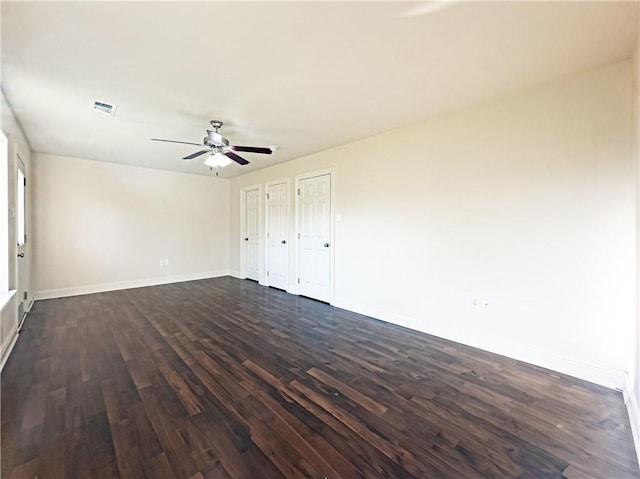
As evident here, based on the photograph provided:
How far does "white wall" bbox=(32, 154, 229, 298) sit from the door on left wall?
816 millimetres

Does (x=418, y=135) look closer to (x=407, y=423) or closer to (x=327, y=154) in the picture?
(x=327, y=154)

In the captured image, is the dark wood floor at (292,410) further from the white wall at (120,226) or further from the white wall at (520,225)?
the white wall at (120,226)

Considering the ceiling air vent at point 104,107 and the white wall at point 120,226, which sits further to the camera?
the white wall at point 120,226

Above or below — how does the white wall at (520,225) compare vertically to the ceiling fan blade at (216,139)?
below

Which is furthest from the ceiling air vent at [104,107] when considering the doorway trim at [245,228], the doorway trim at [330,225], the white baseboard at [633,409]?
the white baseboard at [633,409]

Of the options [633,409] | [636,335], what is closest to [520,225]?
[636,335]

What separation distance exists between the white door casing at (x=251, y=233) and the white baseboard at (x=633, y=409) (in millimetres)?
5649

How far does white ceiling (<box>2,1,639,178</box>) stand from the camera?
67.7 inches

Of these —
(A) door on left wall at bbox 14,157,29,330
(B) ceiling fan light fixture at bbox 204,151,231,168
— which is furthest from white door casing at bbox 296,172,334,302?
(A) door on left wall at bbox 14,157,29,330

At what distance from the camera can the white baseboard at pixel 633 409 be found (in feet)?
5.49

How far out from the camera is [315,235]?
495cm

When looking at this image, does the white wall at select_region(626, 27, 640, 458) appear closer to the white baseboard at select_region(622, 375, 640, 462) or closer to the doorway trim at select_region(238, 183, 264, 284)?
the white baseboard at select_region(622, 375, 640, 462)

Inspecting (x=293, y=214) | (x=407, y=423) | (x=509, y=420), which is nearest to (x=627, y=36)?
(x=509, y=420)

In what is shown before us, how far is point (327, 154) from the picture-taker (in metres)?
4.67
